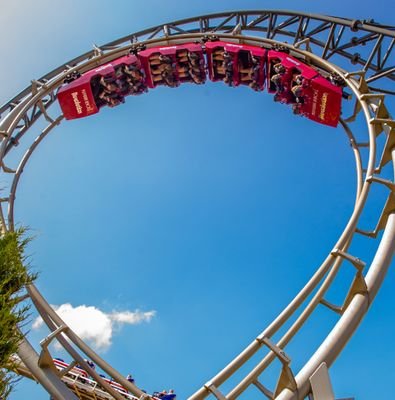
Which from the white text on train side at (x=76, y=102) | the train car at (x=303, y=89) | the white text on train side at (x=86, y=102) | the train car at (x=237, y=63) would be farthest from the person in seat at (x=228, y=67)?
the white text on train side at (x=76, y=102)

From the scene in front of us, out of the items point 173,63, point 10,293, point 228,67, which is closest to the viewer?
point 10,293

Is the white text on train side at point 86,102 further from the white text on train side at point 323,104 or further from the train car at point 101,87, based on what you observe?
the white text on train side at point 323,104

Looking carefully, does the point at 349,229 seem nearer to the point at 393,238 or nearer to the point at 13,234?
the point at 393,238

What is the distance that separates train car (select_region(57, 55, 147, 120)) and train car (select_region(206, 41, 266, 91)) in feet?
6.62

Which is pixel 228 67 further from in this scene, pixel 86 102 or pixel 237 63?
pixel 86 102

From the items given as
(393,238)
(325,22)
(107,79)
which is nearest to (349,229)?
(393,238)

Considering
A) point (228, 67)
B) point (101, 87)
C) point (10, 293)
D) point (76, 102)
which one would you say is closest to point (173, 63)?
point (228, 67)

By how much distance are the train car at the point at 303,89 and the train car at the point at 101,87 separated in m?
3.72

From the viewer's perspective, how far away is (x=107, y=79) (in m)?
12.6

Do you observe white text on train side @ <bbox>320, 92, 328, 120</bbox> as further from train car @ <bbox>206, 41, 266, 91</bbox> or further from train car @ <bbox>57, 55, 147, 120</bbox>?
train car @ <bbox>57, 55, 147, 120</bbox>

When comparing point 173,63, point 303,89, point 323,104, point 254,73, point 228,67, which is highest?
point 173,63

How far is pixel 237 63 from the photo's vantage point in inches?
497

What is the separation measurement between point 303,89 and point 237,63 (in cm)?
225

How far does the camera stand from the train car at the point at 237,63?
483 inches
